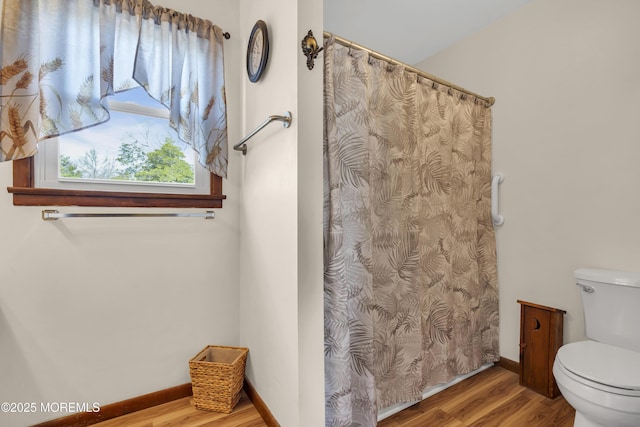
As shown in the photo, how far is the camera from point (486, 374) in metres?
1.95

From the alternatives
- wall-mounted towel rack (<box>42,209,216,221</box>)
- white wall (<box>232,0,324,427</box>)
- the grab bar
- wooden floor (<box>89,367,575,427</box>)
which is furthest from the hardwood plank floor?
wall-mounted towel rack (<box>42,209,216,221</box>)

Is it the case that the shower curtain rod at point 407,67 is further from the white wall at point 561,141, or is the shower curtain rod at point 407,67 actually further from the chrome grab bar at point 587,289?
the chrome grab bar at point 587,289

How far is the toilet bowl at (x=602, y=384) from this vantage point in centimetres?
103

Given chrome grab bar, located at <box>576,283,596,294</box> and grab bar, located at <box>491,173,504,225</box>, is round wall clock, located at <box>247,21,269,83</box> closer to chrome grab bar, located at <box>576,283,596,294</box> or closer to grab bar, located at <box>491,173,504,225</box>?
grab bar, located at <box>491,173,504,225</box>

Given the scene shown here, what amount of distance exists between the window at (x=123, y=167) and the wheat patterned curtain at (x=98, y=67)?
0.12m

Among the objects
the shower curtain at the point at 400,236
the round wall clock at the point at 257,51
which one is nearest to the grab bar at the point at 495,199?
the shower curtain at the point at 400,236

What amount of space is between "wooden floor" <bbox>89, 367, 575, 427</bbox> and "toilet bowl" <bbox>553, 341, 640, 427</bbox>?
0.32 meters

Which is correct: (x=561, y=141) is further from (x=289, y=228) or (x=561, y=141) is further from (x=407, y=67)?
(x=289, y=228)

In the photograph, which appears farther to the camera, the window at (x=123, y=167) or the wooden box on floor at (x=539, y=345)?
the wooden box on floor at (x=539, y=345)

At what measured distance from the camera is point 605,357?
49.2 inches

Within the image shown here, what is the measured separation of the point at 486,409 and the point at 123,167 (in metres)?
2.37

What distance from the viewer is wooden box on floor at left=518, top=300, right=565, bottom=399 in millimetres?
1674

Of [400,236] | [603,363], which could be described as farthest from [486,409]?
[400,236]

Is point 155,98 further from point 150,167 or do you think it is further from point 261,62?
point 261,62
